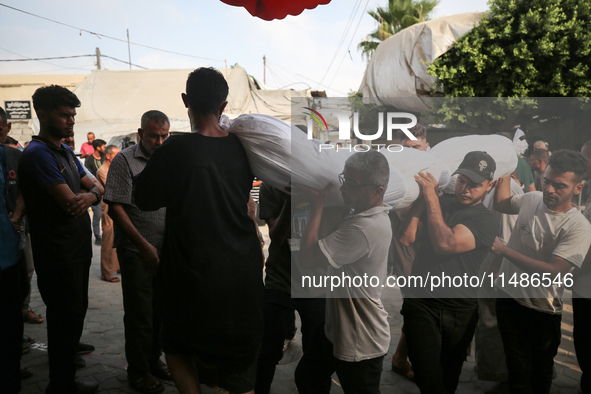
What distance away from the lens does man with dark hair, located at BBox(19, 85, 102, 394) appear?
7.71 ft

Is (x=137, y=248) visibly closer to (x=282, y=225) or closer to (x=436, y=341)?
(x=282, y=225)

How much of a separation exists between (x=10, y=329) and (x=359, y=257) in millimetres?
2036

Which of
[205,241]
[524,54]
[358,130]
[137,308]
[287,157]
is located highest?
[524,54]

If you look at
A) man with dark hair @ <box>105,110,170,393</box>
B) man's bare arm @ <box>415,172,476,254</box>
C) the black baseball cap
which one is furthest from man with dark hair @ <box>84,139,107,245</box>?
the black baseball cap

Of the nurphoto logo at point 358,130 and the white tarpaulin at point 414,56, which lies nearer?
the nurphoto logo at point 358,130

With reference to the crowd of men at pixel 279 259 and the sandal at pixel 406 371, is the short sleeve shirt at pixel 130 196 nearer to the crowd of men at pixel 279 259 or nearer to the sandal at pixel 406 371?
the crowd of men at pixel 279 259

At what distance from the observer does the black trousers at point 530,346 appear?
2.29 metres

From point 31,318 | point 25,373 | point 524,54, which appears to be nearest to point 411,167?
point 25,373

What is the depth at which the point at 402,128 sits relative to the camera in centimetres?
225

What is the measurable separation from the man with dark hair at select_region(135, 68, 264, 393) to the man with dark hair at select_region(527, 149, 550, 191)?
5.60 feet

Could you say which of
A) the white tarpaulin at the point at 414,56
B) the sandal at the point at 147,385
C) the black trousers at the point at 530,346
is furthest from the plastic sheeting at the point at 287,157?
the white tarpaulin at the point at 414,56

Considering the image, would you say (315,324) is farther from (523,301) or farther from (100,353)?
(100,353)

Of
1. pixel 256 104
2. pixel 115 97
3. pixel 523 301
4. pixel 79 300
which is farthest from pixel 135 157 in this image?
pixel 115 97

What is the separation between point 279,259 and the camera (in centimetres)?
251
